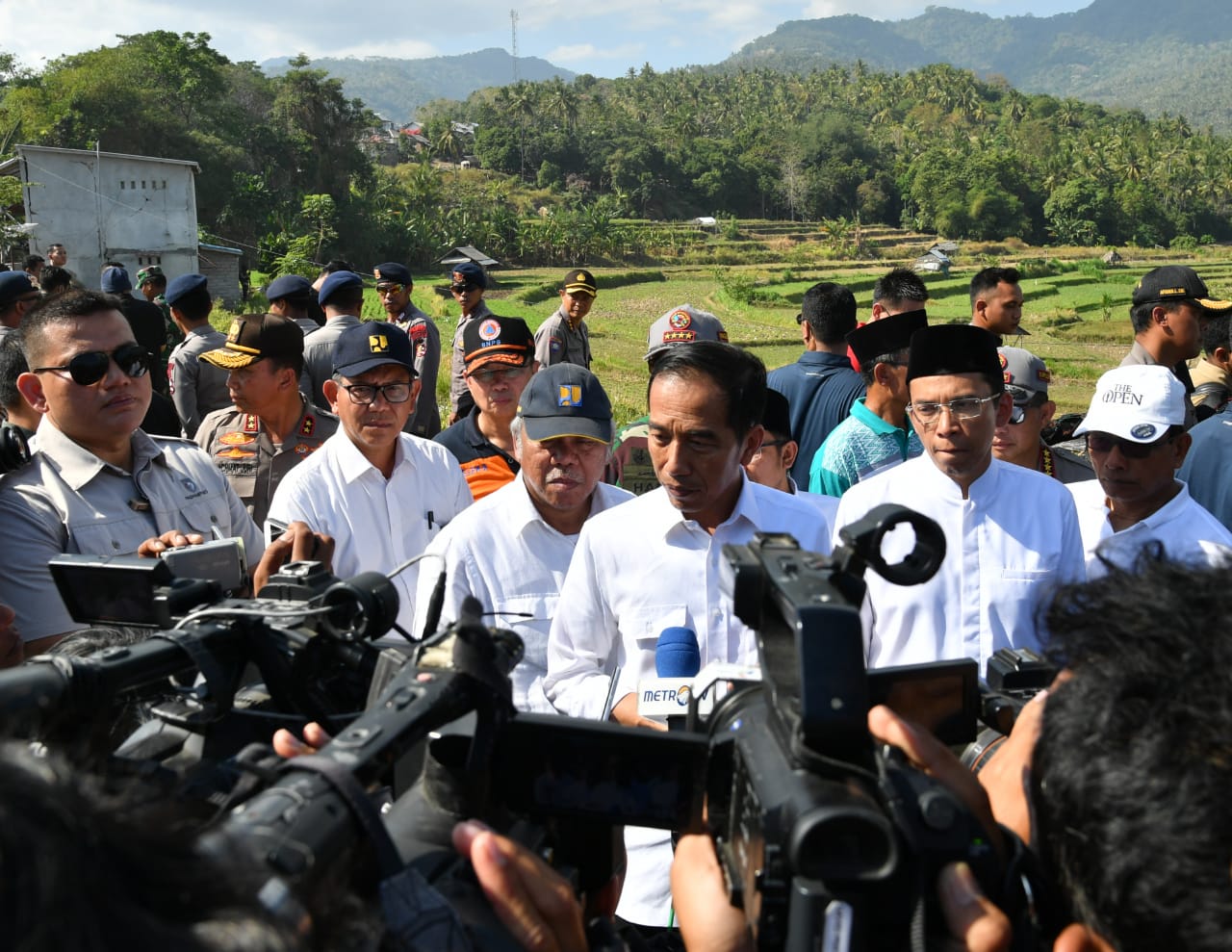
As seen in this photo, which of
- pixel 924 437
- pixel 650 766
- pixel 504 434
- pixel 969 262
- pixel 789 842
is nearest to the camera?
pixel 789 842

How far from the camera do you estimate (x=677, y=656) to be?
2.30 meters

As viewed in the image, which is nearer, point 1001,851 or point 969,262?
point 1001,851

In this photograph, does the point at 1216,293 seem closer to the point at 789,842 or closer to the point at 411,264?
the point at 411,264

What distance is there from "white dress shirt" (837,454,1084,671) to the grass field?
12.3 metres

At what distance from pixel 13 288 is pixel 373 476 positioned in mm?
4639

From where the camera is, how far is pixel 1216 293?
37.9 m

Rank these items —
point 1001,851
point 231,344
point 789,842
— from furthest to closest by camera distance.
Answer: point 231,344 → point 1001,851 → point 789,842

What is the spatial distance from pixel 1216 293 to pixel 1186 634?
43.0 m

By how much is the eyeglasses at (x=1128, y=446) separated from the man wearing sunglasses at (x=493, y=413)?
2.36 meters

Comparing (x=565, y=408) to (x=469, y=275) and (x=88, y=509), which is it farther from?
(x=469, y=275)

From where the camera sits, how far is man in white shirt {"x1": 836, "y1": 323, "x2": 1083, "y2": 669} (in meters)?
3.05

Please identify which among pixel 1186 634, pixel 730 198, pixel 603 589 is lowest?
pixel 603 589

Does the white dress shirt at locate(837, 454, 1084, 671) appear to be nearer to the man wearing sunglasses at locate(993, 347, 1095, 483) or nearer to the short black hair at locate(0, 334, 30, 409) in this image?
the man wearing sunglasses at locate(993, 347, 1095, 483)

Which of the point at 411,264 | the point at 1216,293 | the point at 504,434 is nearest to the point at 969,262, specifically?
the point at 1216,293
